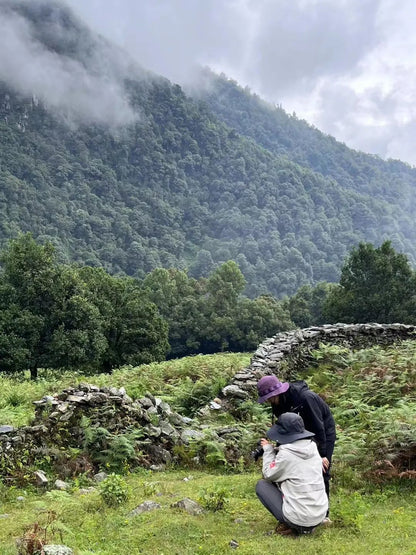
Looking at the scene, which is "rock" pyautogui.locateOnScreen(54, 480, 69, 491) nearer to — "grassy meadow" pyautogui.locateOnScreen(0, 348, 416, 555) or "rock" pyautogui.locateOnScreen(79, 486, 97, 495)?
"grassy meadow" pyautogui.locateOnScreen(0, 348, 416, 555)

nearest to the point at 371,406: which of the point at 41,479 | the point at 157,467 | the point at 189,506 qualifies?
the point at 157,467

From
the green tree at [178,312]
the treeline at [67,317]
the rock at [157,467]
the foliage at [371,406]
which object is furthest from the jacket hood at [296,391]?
the green tree at [178,312]

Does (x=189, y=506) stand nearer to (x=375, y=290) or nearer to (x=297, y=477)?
(x=297, y=477)

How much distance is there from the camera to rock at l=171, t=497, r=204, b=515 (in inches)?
275

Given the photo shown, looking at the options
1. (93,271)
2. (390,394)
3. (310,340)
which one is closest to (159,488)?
(390,394)

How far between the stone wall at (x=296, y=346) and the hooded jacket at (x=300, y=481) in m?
7.61

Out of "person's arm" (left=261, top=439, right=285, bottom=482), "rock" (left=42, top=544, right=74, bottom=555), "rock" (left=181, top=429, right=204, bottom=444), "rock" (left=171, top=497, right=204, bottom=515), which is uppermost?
"person's arm" (left=261, top=439, right=285, bottom=482)

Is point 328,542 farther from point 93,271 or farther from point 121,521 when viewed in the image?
point 93,271

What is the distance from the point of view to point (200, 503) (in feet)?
23.7

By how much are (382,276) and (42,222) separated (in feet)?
546

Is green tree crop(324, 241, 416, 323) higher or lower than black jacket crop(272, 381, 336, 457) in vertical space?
higher

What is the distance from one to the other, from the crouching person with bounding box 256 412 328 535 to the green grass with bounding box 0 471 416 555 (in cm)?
30

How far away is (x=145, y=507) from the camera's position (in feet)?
23.7

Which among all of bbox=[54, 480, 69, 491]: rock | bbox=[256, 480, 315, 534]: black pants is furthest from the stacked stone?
bbox=[256, 480, 315, 534]: black pants
